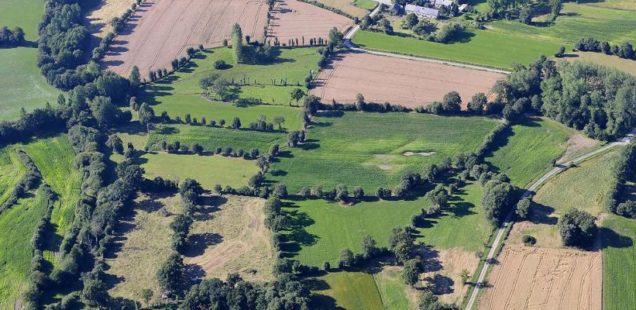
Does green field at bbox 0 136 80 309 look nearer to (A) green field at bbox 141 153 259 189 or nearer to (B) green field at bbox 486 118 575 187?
(A) green field at bbox 141 153 259 189

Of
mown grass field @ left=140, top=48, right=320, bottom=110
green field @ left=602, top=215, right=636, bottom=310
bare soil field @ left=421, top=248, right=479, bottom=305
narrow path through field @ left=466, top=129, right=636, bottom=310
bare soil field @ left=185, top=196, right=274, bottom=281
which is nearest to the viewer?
green field @ left=602, top=215, right=636, bottom=310

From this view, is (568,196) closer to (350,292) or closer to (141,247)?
(350,292)

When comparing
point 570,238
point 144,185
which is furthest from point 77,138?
point 570,238

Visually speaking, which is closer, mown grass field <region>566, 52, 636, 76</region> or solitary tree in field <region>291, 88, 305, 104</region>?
solitary tree in field <region>291, 88, 305, 104</region>

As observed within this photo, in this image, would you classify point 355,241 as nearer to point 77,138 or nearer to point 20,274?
point 20,274

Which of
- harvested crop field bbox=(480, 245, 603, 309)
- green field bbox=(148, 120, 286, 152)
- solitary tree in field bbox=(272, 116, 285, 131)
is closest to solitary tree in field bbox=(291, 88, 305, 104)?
solitary tree in field bbox=(272, 116, 285, 131)

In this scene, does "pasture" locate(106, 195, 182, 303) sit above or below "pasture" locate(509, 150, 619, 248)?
below
